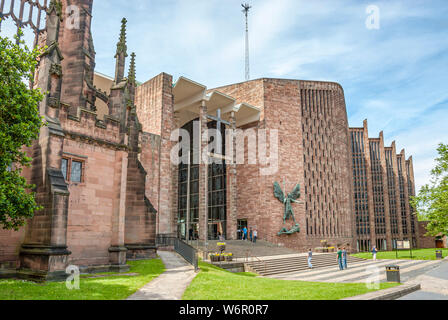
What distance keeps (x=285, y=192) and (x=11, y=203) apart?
32.1 meters

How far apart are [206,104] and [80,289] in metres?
29.1

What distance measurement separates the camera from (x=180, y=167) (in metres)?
41.8

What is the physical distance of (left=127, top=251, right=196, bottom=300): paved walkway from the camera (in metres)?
9.98

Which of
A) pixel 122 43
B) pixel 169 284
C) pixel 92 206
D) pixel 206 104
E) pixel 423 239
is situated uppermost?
pixel 206 104

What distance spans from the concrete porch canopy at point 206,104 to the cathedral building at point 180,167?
0.17m

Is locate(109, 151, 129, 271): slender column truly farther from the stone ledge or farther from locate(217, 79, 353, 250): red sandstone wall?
locate(217, 79, 353, 250): red sandstone wall

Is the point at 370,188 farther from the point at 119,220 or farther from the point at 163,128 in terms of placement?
the point at 119,220

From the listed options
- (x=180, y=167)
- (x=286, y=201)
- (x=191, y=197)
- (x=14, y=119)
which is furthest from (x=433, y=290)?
(x=180, y=167)

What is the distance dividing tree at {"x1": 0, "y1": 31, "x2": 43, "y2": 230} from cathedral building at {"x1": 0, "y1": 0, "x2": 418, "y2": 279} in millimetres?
2040

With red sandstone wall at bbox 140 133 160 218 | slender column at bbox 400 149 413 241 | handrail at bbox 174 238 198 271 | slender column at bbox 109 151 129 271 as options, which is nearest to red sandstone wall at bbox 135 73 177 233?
red sandstone wall at bbox 140 133 160 218

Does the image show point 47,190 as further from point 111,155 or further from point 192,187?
point 192,187

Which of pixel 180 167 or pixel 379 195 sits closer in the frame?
pixel 180 167

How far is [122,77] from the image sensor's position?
19.5 meters
